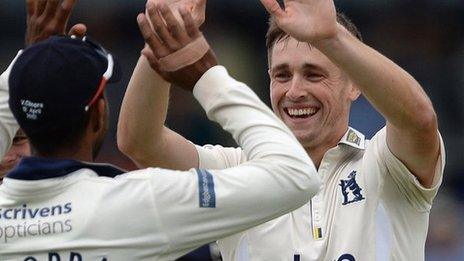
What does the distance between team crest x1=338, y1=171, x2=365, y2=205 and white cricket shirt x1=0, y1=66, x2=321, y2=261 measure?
3.35ft

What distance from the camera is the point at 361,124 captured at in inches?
368

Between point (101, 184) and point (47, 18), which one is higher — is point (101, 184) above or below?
below

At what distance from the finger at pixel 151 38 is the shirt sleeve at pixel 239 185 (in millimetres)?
199

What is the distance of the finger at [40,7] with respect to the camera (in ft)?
12.5

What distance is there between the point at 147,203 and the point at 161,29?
498mm

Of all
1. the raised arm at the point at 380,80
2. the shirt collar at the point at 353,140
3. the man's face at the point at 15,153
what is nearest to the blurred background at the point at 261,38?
the man's face at the point at 15,153

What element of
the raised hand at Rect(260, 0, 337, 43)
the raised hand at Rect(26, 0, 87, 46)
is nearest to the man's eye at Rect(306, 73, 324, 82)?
the raised hand at Rect(260, 0, 337, 43)

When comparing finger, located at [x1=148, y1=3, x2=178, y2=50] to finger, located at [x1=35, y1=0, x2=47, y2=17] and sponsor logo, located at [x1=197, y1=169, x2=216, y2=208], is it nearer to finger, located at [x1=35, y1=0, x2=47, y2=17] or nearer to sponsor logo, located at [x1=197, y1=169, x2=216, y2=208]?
sponsor logo, located at [x1=197, y1=169, x2=216, y2=208]

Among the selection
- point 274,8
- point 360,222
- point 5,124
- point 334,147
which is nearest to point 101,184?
point 5,124

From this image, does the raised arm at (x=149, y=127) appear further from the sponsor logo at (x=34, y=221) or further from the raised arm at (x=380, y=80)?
the sponsor logo at (x=34, y=221)

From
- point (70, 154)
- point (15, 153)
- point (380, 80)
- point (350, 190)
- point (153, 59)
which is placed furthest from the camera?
point (15, 153)

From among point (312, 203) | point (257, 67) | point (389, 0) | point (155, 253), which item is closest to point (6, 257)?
point (155, 253)

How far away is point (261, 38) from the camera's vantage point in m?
10.6

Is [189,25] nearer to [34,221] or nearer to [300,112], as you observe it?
[34,221]
